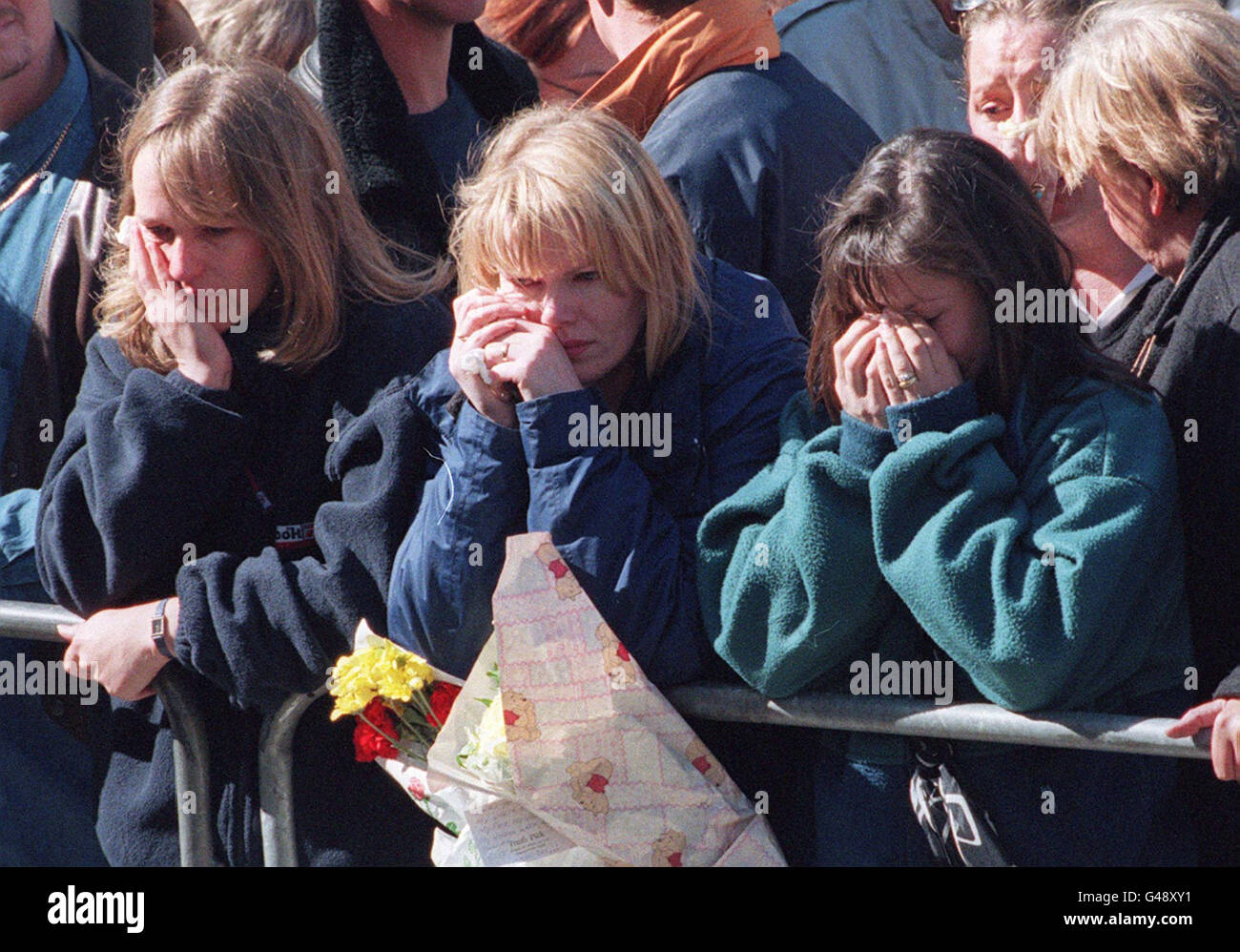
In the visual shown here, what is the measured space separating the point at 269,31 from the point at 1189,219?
9.89 feet

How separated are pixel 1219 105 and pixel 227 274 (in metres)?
1.85

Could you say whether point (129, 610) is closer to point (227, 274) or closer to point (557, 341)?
point (227, 274)

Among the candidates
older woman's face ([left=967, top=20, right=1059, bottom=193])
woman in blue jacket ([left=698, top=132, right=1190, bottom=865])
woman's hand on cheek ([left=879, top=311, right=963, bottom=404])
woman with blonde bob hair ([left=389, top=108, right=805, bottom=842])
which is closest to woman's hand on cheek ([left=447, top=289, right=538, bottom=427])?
woman with blonde bob hair ([left=389, top=108, right=805, bottom=842])

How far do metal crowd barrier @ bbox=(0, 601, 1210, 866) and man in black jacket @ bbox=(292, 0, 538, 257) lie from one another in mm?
1181

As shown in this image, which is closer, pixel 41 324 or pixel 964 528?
pixel 964 528

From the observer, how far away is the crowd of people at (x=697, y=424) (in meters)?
2.53

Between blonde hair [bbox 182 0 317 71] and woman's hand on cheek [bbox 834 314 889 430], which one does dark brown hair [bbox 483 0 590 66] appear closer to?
blonde hair [bbox 182 0 317 71]

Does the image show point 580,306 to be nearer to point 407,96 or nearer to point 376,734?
point 376,734

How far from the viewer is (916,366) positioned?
2.56 meters

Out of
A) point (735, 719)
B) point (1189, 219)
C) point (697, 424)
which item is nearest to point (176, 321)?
point (697, 424)

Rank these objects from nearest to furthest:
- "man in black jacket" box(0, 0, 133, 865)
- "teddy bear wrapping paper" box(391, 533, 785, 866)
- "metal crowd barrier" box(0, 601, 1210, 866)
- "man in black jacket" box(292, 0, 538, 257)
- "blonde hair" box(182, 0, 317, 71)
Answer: "metal crowd barrier" box(0, 601, 1210, 866)
"teddy bear wrapping paper" box(391, 533, 785, 866)
"man in black jacket" box(0, 0, 133, 865)
"man in black jacket" box(292, 0, 538, 257)
"blonde hair" box(182, 0, 317, 71)

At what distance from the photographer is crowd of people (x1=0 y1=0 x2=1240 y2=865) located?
2.53m
